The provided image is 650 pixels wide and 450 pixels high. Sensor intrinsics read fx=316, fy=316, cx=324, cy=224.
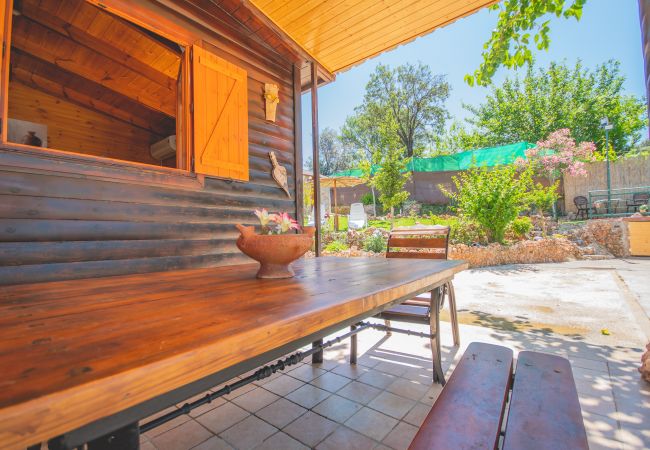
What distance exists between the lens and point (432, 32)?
3354 millimetres

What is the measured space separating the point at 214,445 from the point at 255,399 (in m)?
0.40

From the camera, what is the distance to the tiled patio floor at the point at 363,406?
56.6 inches

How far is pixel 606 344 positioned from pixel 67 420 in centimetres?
323

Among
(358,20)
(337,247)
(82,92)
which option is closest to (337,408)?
(358,20)

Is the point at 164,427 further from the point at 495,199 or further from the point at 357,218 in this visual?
the point at 357,218

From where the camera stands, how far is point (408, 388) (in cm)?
188

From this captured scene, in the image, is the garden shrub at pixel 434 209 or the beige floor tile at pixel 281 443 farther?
the garden shrub at pixel 434 209

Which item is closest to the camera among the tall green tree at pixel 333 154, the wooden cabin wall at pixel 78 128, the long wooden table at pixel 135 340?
the long wooden table at pixel 135 340

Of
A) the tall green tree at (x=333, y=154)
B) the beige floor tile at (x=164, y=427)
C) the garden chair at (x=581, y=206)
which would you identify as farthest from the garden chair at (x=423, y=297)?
the tall green tree at (x=333, y=154)

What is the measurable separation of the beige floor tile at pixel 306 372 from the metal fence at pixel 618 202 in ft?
35.1

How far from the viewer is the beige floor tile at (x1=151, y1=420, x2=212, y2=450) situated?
4.71ft

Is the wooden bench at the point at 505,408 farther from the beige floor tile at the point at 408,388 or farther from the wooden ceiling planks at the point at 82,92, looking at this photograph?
the wooden ceiling planks at the point at 82,92

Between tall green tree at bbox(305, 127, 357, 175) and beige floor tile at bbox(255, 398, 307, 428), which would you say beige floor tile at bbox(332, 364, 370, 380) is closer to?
beige floor tile at bbox(255, 398, 307, 428)

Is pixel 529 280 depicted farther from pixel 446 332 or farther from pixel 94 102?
pixel 94 102
